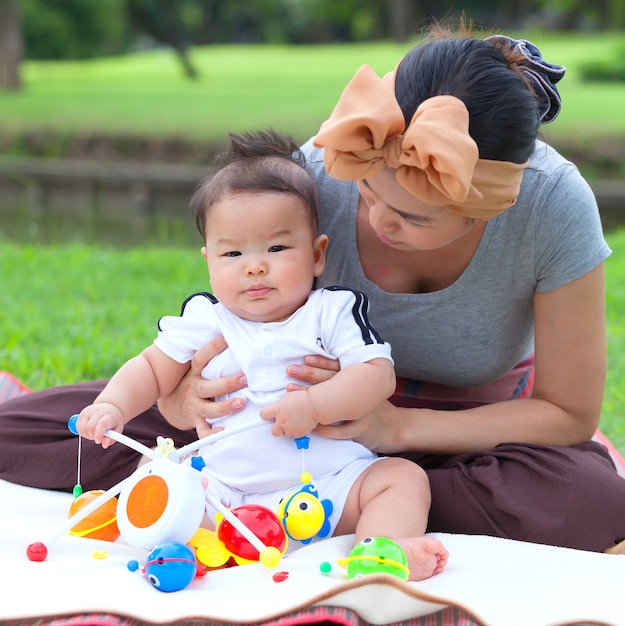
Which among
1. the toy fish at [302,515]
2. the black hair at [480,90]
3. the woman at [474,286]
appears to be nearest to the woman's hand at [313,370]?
the woman at [474,286]

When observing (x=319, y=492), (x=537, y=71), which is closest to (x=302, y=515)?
(x=319, y=492)

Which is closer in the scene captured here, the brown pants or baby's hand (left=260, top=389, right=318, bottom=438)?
baby's hand (left=260, top=389, right=318, bottom=438)

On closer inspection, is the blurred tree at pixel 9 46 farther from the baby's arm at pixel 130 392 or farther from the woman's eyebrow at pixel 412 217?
the woman's eyebrow at pixel 412 217

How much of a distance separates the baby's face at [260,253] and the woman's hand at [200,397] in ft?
0.43

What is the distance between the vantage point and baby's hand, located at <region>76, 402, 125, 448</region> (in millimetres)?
1909

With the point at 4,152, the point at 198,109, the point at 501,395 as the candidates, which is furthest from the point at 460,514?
the point at 198,109

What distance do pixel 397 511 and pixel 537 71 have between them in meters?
0.96

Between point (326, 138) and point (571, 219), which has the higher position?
point (326, 138)

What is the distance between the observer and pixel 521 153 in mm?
1877

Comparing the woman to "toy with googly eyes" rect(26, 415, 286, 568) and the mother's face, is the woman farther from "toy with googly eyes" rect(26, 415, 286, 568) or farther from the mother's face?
"toy with googly eyes" rect(26, 415, 286, 568)

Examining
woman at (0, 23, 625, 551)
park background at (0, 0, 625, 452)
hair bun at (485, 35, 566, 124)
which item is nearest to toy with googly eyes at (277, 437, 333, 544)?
woman at (0, 23, 625, 551)

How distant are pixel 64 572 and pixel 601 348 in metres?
1.28

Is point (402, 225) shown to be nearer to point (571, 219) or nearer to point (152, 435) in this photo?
point (571, 219)

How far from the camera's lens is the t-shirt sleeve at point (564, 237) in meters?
2.15
